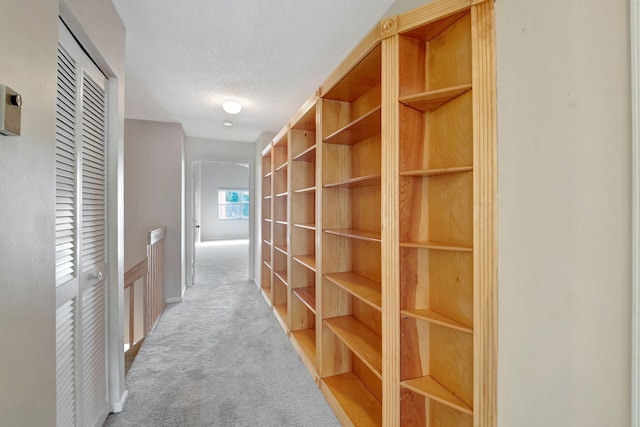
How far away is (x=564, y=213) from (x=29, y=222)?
1.70 metres

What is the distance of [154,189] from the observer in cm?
400

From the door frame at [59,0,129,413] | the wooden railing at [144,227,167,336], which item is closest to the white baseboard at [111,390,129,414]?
the door frame at [59,0,129,413]

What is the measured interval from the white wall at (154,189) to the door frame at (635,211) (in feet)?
14.4

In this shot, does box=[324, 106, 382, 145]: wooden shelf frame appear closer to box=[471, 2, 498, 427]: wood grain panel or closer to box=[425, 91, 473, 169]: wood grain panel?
box=[425, 91, 473, 169]: wood grain panel

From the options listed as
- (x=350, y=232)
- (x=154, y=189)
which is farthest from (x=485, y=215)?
(x=154, y=189)

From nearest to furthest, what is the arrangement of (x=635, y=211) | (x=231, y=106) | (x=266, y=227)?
1. (x=635, y=211)
2. (x=231, y=106)
3. (x=266, y=227)

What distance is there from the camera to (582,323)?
848 millimetres

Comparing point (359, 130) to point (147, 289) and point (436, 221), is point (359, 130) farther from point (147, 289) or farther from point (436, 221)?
point (147, 289)

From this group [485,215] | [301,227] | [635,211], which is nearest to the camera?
[635,211]

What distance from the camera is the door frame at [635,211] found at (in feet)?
2.32

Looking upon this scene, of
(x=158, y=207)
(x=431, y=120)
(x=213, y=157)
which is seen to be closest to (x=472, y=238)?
(x=431, y=120)

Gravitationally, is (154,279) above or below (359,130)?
below

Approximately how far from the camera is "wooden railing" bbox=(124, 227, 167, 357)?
2590 mm

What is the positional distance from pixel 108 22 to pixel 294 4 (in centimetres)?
110
